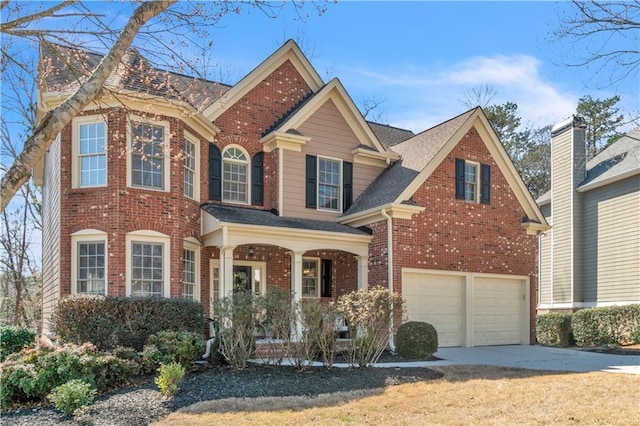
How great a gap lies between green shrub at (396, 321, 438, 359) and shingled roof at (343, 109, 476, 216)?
11.1 ft

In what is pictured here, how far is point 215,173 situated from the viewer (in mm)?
14414

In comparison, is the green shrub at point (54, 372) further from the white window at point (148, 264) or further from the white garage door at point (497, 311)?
the white garage door at point (497, 311)

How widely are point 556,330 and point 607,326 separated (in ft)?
5.02

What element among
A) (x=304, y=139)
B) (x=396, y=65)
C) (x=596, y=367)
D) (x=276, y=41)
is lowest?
(x=596, y=367)

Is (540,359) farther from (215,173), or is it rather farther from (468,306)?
(215,173)

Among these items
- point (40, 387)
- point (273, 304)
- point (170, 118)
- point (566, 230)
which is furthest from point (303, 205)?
point (566, 230)

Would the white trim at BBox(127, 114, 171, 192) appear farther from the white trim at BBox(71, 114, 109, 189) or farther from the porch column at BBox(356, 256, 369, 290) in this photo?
the porch column at BBox(356, 256, 369, 290)

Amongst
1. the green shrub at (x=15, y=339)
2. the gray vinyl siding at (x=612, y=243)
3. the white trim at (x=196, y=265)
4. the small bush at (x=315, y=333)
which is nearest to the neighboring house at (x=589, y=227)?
the gray vinyl siding at (x=612, y=243)

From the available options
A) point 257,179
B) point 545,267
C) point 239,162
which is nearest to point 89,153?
point 239,162

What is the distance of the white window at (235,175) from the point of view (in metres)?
14.8

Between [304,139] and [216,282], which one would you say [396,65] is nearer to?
[304,139]

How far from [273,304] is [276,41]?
17458mm

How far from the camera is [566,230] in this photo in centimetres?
2114

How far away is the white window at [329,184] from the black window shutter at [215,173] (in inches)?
118
